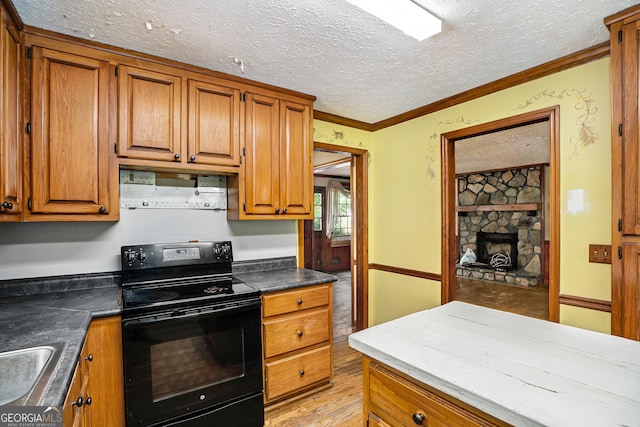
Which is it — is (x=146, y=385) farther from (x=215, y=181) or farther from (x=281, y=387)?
(x=215, y=181)

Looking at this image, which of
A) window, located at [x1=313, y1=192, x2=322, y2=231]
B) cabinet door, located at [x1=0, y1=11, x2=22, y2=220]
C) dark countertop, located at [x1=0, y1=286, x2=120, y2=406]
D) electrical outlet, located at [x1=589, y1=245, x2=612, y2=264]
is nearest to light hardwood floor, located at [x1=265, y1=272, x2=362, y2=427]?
dark countertop, located at [x1=0, y1=286, x2=120, y2=406]

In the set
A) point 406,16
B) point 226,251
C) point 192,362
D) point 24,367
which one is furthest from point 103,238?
point 406,16

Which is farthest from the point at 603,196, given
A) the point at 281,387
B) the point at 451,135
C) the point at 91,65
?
the point at 91,65

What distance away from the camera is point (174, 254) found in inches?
86.2

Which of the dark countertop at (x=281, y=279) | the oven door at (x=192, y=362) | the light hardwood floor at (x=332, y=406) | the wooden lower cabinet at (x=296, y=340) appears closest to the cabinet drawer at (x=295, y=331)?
the wooden lower cabinet at (x=296, y=340)

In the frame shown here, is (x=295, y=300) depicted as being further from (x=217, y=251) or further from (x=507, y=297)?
(x=507, y=297)

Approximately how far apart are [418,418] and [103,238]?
216 centimetres

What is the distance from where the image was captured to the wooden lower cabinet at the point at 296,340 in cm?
212

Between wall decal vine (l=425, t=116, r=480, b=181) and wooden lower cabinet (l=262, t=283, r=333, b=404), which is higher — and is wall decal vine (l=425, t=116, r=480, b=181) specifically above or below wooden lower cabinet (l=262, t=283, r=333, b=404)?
above

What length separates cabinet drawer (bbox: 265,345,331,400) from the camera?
83.7 inches

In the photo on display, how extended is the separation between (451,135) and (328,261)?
4.90m

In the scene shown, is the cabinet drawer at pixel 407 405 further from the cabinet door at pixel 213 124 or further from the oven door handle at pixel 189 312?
the cabinet door at pixel 213 124

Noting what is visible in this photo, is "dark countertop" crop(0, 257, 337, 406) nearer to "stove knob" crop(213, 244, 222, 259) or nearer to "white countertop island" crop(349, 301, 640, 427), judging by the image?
"stove knob" crop(213, 244, 222, 259)

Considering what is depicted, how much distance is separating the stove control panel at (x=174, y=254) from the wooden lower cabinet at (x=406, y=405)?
60.0 inches
